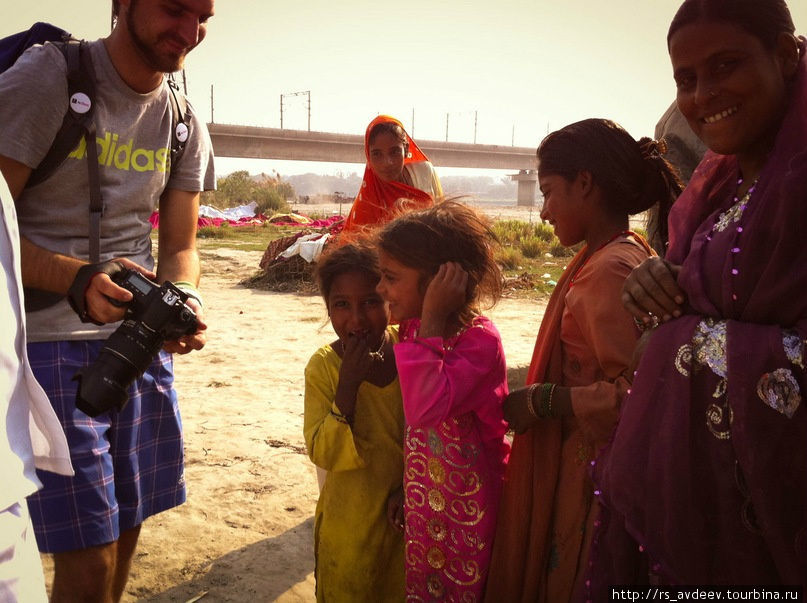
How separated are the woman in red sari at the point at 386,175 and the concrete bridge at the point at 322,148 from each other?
31522mm

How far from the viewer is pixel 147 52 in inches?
86.3

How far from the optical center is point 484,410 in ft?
7.06

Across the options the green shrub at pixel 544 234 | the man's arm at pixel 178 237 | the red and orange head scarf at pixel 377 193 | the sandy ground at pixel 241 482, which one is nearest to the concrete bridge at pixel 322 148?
the green shrub at pixel 544 234

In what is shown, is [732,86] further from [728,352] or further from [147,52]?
[147,52]

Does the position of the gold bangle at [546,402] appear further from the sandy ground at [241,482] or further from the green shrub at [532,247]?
the green shrub at [532,247]

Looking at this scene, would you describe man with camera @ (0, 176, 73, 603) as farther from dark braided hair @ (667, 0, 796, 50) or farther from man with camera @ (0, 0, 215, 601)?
dark braided hair @ (667, 0, 796, 50)

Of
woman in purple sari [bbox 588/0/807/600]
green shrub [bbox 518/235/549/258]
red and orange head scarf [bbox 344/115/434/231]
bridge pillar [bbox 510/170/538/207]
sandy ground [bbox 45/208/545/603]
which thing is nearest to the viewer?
woman in purple sari [bbox 588/0/807/600]

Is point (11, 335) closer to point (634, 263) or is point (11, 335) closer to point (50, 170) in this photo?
point (50, 170)

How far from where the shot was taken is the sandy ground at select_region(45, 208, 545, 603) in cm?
302

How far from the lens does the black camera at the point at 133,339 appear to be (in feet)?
6.25

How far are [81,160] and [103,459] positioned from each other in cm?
93

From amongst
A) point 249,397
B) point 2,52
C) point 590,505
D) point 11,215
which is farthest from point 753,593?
point 249,397

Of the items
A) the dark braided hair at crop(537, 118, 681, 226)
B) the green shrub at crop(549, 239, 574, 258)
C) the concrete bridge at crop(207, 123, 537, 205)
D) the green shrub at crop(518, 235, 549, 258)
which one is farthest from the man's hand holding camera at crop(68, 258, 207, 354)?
the concrete bridge at crop(207, 123, 537, 205)

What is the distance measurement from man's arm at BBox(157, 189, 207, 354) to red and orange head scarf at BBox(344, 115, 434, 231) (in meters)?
1.39
